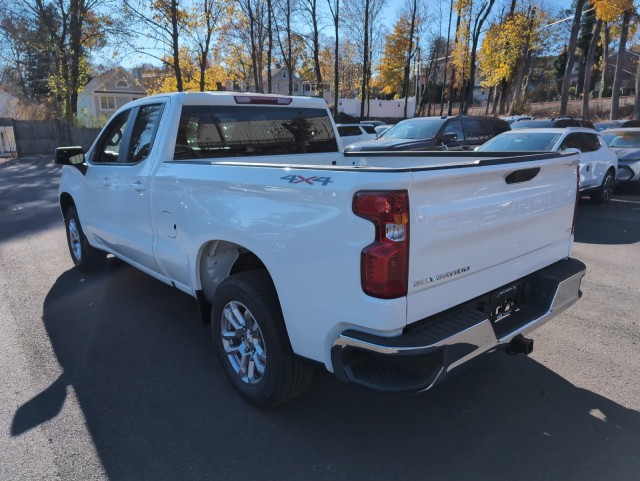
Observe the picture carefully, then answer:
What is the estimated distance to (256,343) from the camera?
3172mm

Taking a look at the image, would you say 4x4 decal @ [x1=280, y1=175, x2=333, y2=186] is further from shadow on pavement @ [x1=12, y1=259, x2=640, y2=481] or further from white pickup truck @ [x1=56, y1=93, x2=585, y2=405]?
shadow on pavement @ [x1=12, y1=259, x2=640, y2=481]

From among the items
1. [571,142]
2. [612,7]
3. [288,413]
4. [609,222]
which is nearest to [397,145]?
[571,142]

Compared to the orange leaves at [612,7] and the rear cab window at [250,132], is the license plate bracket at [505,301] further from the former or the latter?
the orange leaves at [612,7]

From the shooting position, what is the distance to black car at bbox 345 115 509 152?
1260 cm

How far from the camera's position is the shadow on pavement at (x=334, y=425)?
8.79ft

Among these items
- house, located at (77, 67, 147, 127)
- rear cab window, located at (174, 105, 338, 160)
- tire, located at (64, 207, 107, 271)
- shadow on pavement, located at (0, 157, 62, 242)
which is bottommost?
shadow on pavement, located at (0, 157, 62, 242)

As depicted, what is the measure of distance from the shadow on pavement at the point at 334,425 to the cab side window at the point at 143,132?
1.68 m

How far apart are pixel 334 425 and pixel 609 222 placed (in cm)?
814

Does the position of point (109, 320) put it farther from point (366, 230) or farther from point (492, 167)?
point (492, 167)

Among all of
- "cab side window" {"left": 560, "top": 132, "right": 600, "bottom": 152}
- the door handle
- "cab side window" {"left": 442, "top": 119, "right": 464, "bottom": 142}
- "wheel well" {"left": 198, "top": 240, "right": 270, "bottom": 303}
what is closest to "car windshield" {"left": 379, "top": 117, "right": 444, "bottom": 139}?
"cab side window" {"left": 442, "top": 119, "right": 464, "bottom": 142}

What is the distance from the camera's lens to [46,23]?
2884 cm

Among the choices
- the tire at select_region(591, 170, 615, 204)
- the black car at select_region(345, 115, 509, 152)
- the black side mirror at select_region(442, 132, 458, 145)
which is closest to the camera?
the tire at select_region(591, 170, 615, 204)

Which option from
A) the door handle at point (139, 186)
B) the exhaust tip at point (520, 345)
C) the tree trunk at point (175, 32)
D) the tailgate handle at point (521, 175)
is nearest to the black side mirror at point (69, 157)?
the door handle at point (139, 186)

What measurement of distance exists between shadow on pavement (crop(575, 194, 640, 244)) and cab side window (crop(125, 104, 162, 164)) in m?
6.47
